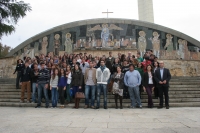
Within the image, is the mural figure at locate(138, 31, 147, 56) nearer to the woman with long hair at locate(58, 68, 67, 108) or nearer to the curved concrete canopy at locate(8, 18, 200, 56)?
A: the curved concrete canopy at locate(8, 18, 200, 56)

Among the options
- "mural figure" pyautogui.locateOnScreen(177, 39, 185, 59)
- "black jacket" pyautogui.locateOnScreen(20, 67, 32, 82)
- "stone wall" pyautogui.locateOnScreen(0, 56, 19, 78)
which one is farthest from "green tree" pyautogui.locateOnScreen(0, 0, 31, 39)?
"mural figure" pyautogui.locateOnScreen(177, 39, 185, 59)

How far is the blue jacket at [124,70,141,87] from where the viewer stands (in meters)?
6.95

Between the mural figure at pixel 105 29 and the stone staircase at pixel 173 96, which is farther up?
the mural figure at pixel 105 29

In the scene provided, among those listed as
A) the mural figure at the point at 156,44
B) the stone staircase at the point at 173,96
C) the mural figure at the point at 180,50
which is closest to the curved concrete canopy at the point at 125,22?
the mural figure at the point at 180,50

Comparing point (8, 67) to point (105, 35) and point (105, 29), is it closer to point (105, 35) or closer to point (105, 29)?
point (105, 35)

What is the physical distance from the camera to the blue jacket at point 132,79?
22.8 feet

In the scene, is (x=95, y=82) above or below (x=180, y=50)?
below

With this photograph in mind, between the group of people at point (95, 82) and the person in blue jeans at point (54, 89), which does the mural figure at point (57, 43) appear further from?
the person in blue jeans at point (54, 89)

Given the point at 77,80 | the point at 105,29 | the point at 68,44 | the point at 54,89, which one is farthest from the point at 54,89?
the point at 105,29

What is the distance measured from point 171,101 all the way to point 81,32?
36.1 feet

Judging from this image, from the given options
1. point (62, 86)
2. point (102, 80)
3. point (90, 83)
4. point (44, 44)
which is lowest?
point (62, 86)

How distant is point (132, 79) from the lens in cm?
696

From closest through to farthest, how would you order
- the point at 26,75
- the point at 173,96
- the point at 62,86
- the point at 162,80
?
the point at 162,80, the point at 62,86, the point at 26,75, the point at 173,96

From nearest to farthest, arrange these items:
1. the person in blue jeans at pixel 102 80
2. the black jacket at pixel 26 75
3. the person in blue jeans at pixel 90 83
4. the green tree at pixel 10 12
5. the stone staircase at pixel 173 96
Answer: the person in blue jeans at pixel 102 80 < the person in blue jeans at pixel 90 83 < the stone staircase at pixel 173 96 < the black jacket at pixel 26 75 < the green tree at pixel 10 12
